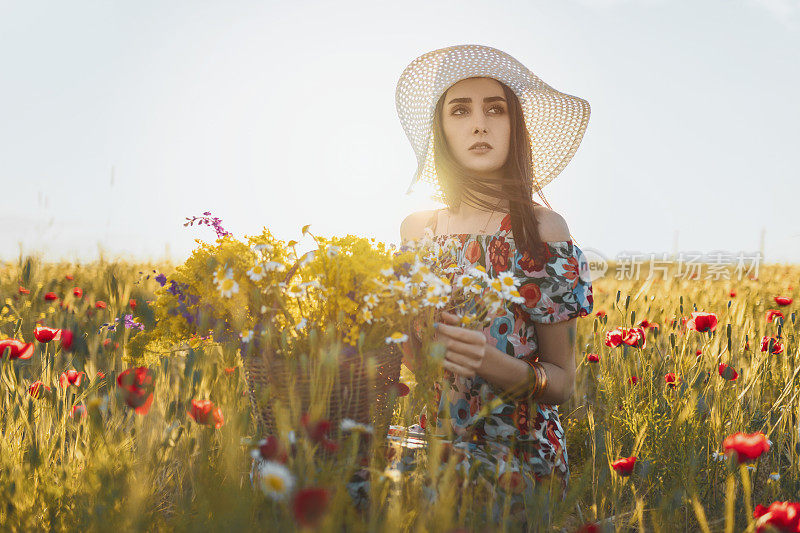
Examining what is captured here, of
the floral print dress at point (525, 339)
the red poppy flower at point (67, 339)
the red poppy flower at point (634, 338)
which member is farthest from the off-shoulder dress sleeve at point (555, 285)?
the red poppy flower at point (67, 339)

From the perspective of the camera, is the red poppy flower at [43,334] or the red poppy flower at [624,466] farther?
the red poppy flower at [43,334]

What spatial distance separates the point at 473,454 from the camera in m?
1.55

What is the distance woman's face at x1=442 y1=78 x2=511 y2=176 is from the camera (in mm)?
2027

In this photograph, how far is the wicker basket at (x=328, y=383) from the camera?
1149 millimetres

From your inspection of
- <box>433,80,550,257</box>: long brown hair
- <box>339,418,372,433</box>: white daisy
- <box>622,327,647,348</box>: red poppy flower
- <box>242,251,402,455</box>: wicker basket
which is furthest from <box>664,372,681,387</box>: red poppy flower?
<box>339,418,372,433</box>: white daisy

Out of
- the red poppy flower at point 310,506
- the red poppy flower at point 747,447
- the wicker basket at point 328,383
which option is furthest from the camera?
the red poppy flower at point 747,447

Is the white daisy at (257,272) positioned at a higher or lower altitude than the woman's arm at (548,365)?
higher

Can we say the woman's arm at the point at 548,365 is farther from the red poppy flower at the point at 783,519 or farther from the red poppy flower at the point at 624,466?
the red poppy flower at the point at 783,519

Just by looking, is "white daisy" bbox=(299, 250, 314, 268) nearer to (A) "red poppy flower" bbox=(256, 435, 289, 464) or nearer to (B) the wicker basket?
(B) the wicker basket

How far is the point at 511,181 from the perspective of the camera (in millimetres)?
2037

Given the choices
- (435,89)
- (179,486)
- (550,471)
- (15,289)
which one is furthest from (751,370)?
(15,289)

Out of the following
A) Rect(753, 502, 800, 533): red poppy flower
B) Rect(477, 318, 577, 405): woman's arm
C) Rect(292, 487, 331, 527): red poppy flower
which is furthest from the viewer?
Rect(477, 318, 577, 405): woman's arm

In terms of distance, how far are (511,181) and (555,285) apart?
1.51 feet

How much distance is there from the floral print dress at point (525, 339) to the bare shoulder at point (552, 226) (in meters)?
0.03
